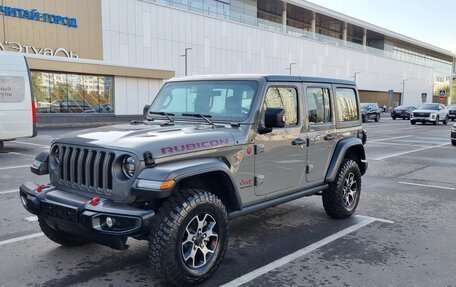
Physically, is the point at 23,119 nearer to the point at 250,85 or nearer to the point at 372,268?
the point at 250,85

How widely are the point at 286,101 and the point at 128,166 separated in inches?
86.5

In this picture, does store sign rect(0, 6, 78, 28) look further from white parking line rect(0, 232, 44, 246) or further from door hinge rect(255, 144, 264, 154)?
door hinge rect(255, 144, 264, 154)

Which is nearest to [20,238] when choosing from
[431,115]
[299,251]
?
[299,251]

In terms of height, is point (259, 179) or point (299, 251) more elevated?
point (259, 179)

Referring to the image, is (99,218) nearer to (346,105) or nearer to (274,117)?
(274,117)

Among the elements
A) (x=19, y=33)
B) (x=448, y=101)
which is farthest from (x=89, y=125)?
(x=448, y=101)

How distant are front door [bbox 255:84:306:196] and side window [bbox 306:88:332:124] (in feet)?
0.86

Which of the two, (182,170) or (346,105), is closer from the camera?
(182,170)

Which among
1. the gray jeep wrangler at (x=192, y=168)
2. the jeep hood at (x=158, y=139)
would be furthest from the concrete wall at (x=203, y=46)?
the jeep hood at (x=158, y=139)

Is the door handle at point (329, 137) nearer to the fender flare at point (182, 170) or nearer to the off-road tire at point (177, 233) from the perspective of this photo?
the fender flare at point (182, 170)

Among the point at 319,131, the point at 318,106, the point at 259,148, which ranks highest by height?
the point at 318,106

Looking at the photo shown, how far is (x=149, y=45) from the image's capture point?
3625 cm

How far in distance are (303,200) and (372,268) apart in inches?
117

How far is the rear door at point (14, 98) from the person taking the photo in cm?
1234
